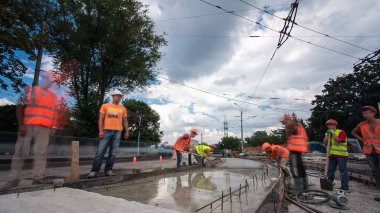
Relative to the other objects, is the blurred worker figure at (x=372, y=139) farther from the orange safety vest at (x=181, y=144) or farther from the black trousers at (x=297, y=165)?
the orange safety vest at (x=181, y=144)

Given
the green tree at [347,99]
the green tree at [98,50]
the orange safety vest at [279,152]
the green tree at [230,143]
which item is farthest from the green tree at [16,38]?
the green tree at [230,143]

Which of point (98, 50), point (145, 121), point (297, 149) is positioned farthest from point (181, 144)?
point (145, 121)

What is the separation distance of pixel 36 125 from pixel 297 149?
5153 mm

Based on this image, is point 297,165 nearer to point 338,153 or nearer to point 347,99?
point 338,153

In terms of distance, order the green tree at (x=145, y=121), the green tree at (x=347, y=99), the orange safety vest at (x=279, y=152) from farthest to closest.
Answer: the green tree at (x=145, y=121), the green tree at (x=347, y=99), the orange safety vest at (x=279, y=152)

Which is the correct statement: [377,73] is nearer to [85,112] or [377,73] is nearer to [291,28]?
[291,28]

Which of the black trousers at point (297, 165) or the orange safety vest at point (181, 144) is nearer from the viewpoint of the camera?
the black trousers at point (297, 165)

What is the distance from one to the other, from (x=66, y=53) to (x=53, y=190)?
21.0m

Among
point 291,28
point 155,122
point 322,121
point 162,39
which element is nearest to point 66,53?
point 162,39

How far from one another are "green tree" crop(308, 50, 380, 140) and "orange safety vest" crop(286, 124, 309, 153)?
108 feet

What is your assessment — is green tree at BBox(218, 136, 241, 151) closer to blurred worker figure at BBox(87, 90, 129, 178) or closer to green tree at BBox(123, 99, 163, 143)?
green tree at BBox(123, 99, 163, 143)

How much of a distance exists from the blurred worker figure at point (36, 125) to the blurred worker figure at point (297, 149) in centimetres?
487

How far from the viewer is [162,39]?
2630cm

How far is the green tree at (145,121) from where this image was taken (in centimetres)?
5373
